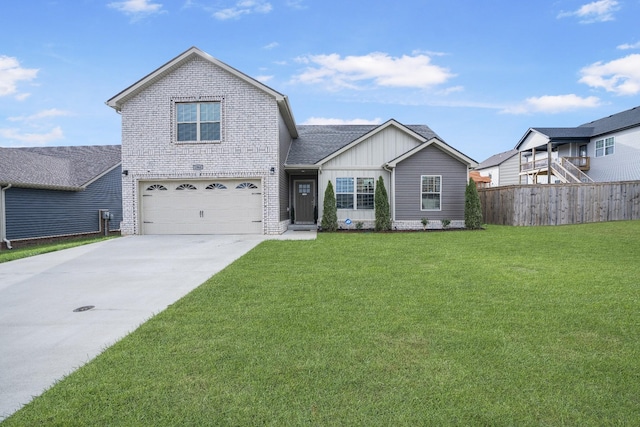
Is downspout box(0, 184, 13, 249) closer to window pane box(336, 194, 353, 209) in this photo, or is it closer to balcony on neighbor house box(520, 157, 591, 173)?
window pane box(336, 194, 353, 209)

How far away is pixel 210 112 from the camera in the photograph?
1389cm

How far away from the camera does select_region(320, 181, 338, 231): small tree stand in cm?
1480

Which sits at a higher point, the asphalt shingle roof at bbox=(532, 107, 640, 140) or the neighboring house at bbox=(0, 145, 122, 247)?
the asphalt shingle roof at bbox=(532, 107, 640, 140)

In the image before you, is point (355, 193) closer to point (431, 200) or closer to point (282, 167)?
point (431, 200)

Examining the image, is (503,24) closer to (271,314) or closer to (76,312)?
(271,314)

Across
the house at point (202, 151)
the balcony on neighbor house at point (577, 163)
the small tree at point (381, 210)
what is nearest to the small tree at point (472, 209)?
the house at point (202, 151)

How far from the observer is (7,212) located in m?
14.4

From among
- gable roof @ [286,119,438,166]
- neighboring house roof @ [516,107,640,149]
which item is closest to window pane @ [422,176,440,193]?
gable roof @ [286,119,438,166]

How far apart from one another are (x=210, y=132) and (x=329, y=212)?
18.5 feet

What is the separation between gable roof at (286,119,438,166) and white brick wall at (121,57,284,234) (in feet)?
9.32

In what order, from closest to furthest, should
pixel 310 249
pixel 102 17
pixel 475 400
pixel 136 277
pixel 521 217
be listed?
pixel 475 400 → pixel 136 277 → pixel 310 249 → pixel 102 17 → pixel 521 217

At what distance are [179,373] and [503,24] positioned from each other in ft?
54.4

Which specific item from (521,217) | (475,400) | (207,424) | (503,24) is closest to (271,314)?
(207,424)

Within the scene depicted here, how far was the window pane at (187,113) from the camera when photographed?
45.8 ft
